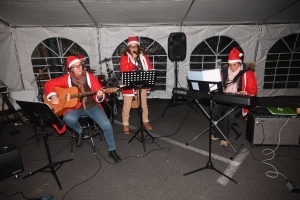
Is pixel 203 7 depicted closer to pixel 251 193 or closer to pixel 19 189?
pixel 251 193

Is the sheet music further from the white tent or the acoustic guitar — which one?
the white tent

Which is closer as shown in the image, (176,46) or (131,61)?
(131,61)

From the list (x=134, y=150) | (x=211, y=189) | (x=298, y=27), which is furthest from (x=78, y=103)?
(x=298, y=27)

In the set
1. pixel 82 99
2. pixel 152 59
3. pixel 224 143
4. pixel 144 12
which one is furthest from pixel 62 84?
pixel 152 59

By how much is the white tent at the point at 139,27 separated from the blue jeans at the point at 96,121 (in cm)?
264

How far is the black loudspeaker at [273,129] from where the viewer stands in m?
3.11

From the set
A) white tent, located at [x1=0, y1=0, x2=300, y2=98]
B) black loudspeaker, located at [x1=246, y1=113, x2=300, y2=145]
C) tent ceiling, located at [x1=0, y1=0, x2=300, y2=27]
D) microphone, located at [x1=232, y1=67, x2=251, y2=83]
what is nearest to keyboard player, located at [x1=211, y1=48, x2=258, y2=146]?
microphone, located at [x1=232, y1=67, x2=251, y2=83]

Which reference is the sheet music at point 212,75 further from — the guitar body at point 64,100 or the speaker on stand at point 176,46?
the speaker on stand at point 176,46

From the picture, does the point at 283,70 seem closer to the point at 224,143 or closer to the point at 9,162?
the point at 224,143

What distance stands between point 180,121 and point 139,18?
3300 millimetres

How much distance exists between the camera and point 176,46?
5.11 metres

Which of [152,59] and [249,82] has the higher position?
[152,59]

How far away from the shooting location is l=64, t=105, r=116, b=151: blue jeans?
3098 millimetres

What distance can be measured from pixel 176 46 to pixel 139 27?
1.70 meters
